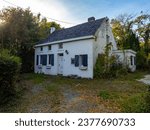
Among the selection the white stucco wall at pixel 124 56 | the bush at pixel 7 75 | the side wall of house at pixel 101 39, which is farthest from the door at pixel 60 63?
the bush at pixel 7 75

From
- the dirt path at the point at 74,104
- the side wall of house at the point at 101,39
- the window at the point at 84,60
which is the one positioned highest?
the side wall of house at the point at 101,39

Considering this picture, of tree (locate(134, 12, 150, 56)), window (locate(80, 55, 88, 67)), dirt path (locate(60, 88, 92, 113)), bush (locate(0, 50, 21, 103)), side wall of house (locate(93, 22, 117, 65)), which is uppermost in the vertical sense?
tree (locate(134, 12, 150, 56))

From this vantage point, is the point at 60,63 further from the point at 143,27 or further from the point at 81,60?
the point at 143,27

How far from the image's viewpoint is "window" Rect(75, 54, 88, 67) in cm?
1674

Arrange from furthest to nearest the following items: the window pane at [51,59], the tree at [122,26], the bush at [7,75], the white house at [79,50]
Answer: the tree at [122,26], the window pane at [51,59], the white house at [79,50], the bush at [7,75]

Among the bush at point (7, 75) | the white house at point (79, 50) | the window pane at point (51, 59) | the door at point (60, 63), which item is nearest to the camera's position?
the bush at point (7, 75)

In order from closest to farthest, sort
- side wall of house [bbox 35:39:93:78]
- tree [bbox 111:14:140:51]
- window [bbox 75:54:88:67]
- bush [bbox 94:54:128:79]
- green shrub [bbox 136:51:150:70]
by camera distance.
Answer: bush [bbox 94:54:128:79] < side wall of house [bbox 35:39:93:78] < window [bbox 75:54:88:67] < green shrub [bbox 136:51:150:70] < tree [bbox 111:14:140:51]

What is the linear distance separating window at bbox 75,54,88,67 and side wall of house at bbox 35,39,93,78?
9.1 inches

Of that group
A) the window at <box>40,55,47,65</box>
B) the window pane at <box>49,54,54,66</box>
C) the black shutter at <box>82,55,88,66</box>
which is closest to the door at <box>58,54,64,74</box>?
the window pane at <box>49,54,54,66</box>

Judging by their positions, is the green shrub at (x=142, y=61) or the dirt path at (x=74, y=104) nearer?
the dirt path at (x=74, y=104)

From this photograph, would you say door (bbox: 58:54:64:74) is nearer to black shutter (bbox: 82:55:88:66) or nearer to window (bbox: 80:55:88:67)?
window (bbox: 80:55:88:67)

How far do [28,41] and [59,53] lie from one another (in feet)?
19.0

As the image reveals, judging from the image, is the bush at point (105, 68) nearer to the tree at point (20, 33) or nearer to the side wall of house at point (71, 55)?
the side wall of house at point (71, 55)

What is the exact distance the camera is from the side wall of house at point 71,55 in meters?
16.5
